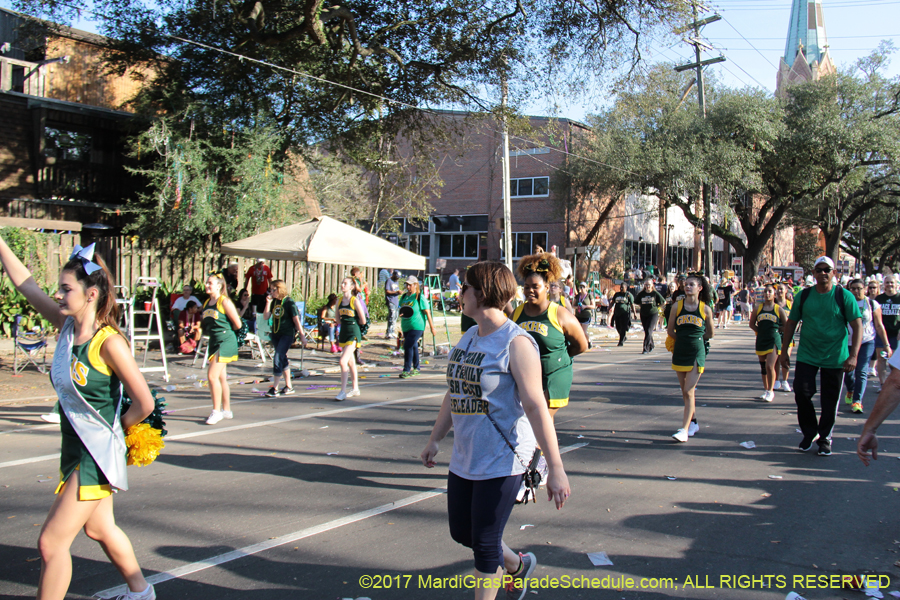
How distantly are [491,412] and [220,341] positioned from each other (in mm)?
5727

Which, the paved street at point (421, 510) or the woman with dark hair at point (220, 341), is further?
the woman with dark hair at point (220, 341)

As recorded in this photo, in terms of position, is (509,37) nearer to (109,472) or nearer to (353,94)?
(353,94)

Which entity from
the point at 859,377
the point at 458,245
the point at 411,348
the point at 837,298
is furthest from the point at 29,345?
the point at 458,245

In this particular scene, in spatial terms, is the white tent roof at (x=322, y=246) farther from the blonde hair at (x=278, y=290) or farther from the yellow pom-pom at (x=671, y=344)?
the yellow pom-pom at (x=671, y=344)

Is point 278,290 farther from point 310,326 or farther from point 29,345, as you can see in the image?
point 310,326

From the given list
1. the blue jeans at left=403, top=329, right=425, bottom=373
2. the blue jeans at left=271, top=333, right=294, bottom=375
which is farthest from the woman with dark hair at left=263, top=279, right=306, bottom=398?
the blue jeans at left=403, top=329, right=425, bottom=373

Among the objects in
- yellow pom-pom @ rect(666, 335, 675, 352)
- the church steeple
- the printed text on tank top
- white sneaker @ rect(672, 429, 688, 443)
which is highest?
the church steeple

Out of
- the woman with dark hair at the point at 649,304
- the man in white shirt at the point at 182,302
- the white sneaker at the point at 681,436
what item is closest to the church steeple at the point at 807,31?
the woman with dark hair at the point at 649,304

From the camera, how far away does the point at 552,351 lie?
516 cm

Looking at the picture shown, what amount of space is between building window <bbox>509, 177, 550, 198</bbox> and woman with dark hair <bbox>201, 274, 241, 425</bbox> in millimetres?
30446

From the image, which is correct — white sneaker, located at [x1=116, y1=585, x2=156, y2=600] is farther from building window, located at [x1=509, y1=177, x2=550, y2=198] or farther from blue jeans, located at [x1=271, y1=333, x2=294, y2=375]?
building window, located at [x1=509, y1=177, x2=550, y2=198]

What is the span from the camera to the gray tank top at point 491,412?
3.01 metres

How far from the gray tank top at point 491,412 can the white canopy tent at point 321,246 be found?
899 cm

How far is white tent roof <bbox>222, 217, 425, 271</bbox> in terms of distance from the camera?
1194 centimetres
